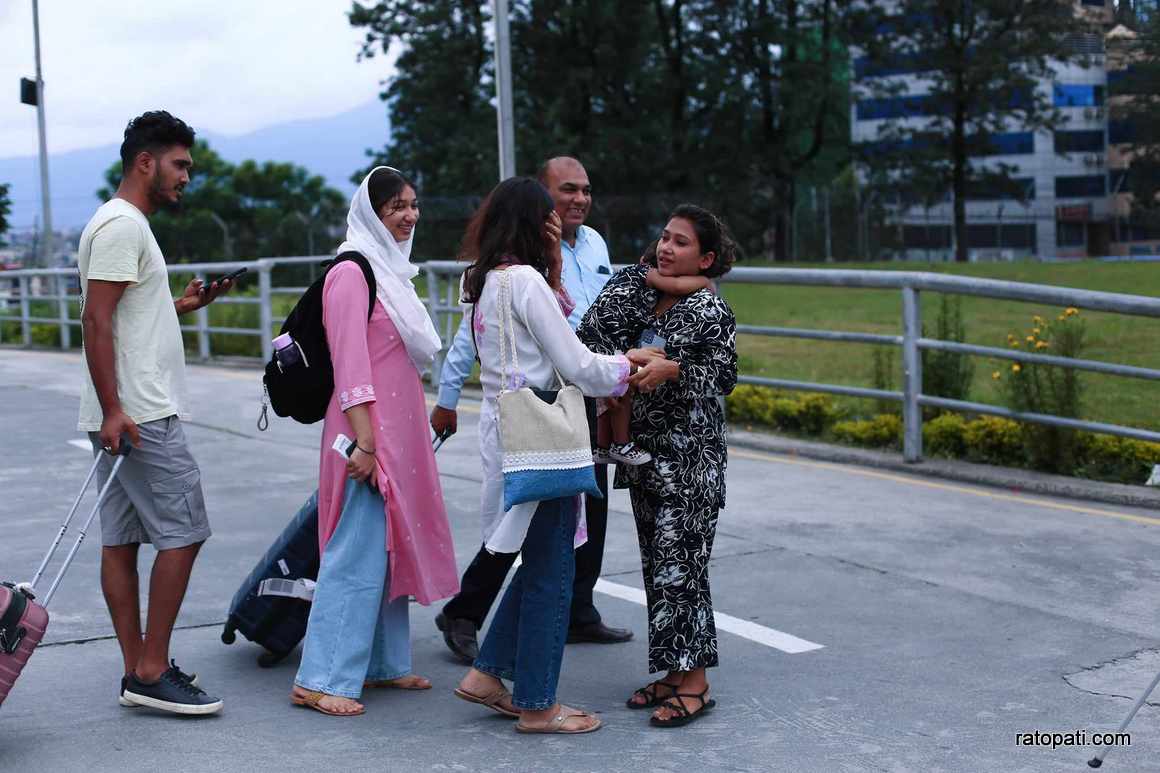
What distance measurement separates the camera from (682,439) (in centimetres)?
485

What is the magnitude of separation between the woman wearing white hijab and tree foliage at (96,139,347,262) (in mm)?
34611

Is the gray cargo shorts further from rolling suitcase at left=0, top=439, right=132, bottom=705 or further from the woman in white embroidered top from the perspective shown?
the woman in white embroidered top

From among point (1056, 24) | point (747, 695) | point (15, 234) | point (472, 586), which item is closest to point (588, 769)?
point (747, 695)

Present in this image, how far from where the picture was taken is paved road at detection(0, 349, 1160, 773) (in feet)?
14.8

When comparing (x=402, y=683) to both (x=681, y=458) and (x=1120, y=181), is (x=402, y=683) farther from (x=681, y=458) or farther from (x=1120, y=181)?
(x=1120, y=181)

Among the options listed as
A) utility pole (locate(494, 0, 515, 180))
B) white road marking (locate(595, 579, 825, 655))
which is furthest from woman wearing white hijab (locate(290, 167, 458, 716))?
utility pole (locate(494, 0, 515, 180))

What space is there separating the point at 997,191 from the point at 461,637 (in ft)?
148

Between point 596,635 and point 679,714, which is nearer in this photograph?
point 679,714

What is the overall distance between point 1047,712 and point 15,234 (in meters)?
41.3

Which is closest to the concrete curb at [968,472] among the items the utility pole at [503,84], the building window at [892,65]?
the utility pole at [503,84]

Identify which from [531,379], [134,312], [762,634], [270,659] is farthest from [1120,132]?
[134,312]

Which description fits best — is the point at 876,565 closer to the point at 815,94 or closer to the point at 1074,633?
the point at 1074,633

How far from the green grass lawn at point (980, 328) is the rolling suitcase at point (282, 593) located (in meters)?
6.07

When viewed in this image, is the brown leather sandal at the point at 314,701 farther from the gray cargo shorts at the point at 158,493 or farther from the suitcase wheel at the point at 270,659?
the gray cargo shorts at the point at 158,493
